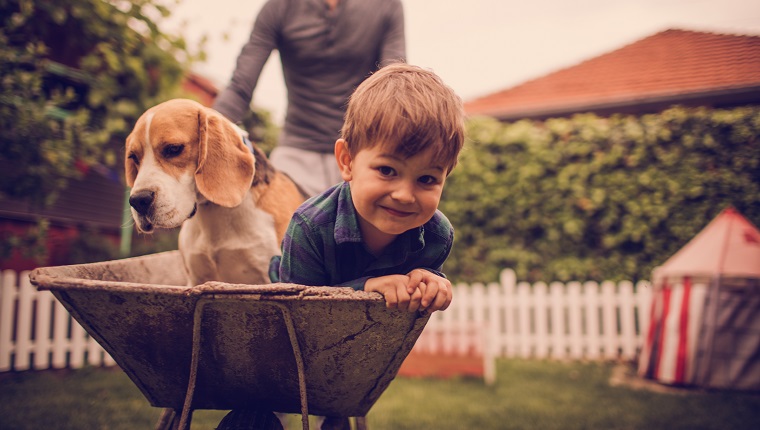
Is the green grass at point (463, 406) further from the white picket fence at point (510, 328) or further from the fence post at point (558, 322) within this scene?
the fence post at point (558, 322)

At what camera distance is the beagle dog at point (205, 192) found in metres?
1.83

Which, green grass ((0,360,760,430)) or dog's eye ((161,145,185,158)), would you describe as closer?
dog's eye ((161,145,185,158))

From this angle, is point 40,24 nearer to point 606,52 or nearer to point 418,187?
point 418,187

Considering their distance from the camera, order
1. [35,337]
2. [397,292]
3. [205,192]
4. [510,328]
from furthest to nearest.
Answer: [510,328] → [35,337] → [205,192] → [397,292]

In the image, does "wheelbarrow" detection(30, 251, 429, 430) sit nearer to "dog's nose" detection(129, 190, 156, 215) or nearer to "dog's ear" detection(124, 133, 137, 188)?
"dog's nose" detection(129, 190, 156, 215)

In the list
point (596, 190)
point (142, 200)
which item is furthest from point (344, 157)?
point (596, 190)

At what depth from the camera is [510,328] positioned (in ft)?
22.0

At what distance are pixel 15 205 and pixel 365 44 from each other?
570cm

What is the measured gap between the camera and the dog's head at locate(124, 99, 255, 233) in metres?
1.79

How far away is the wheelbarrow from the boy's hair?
1.52 ft

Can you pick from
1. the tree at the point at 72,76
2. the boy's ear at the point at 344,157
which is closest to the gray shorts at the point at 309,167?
the boy's ear at the point at 344,157

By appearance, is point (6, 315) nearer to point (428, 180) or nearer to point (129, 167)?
point (129, 167)

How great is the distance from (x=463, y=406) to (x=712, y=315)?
262cm

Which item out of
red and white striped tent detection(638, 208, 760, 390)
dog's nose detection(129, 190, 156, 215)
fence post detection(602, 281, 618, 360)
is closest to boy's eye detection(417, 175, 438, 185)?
dog's nose detection(129, 190, 156, 215)
